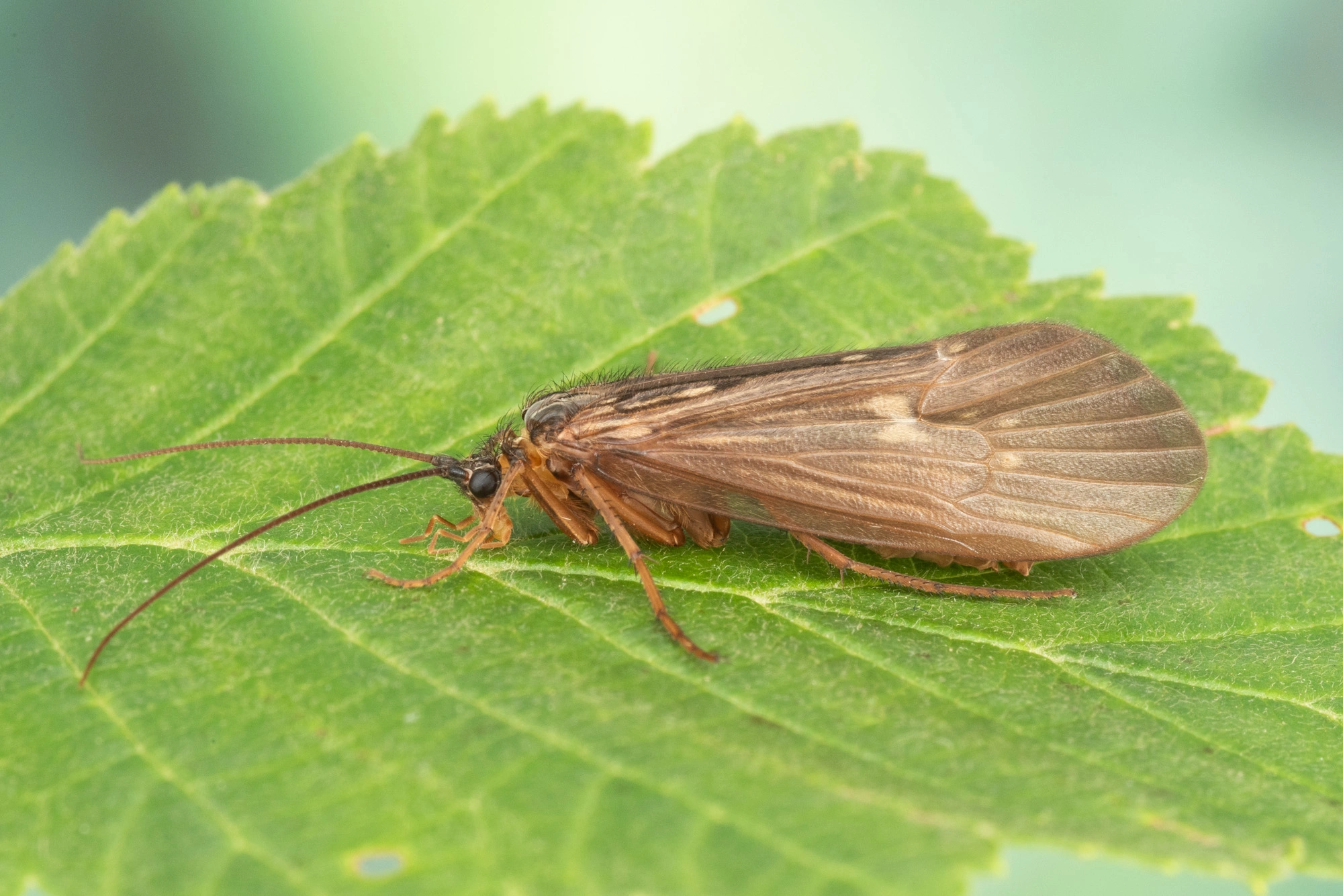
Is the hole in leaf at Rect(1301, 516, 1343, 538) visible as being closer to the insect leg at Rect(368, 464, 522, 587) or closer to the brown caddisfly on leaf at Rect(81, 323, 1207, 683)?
the brown caddisfly on leaf at Rect(81, 323, 1207, 683)

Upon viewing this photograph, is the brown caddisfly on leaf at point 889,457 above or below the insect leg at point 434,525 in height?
above

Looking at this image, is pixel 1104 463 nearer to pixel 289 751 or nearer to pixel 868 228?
pixel 868 228

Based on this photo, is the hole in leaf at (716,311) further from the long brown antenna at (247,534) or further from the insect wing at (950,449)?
the long brown antenna at (247,534)

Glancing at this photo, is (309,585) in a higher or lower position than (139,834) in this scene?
higher

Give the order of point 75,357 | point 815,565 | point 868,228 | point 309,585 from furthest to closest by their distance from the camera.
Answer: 1. point 868,228
2. point 75,357
3. point 815,565
4. point 309,585

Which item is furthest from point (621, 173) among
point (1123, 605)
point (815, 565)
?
point (1123, 605)

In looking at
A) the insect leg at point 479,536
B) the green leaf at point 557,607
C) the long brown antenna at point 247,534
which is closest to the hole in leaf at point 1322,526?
A: the green leaf at point 557,607

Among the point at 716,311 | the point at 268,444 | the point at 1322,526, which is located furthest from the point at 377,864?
the point at 1322,526
